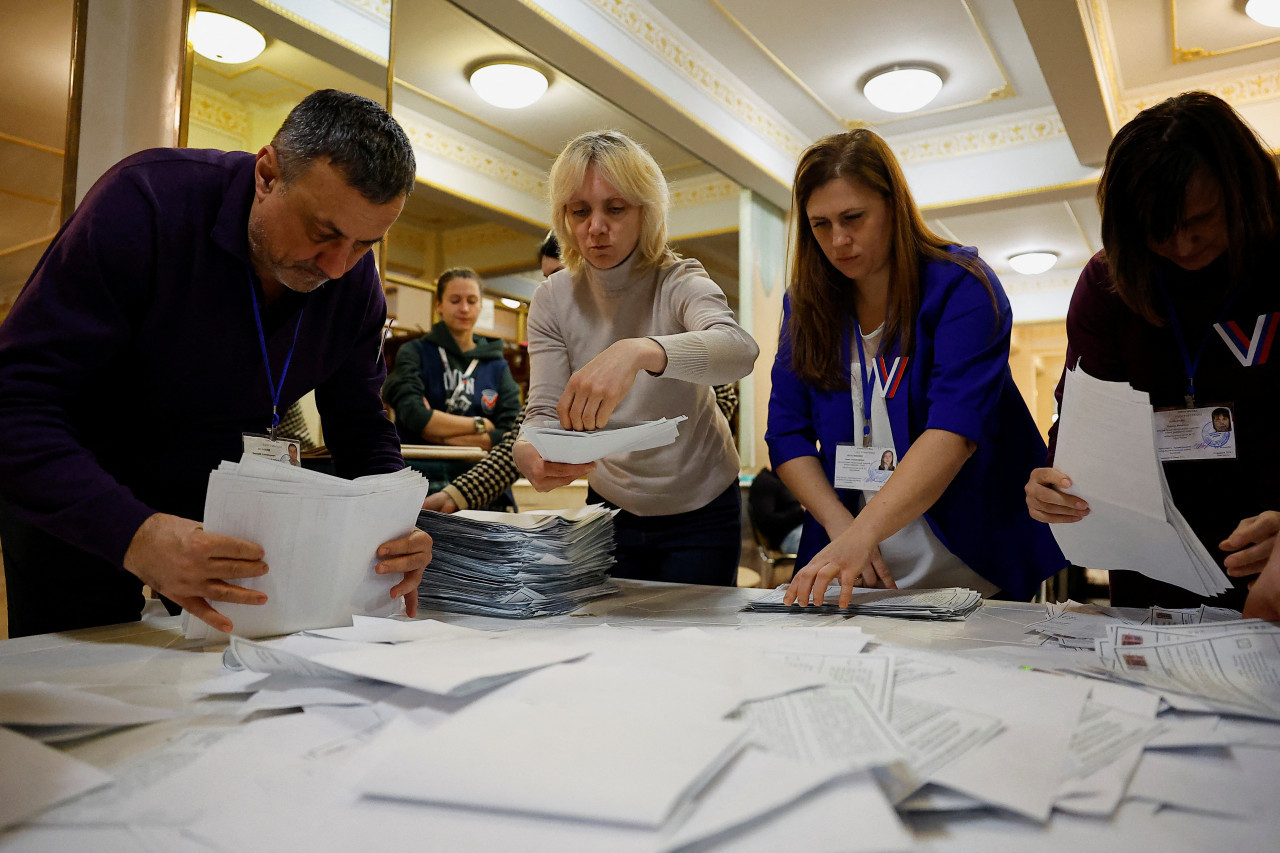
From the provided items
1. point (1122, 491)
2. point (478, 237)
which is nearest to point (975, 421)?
point (1122, 491)

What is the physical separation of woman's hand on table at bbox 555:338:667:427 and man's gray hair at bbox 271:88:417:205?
354 millimetres

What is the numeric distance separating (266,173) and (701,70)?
4180 millimetres

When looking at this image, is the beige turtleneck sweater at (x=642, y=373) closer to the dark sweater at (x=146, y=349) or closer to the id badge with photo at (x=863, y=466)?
the id badge with photo at (x=863, y=466)

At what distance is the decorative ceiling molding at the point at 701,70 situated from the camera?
4141 millimetres

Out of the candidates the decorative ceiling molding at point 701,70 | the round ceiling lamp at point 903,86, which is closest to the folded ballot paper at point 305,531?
the decorative ceiling molding at point 701,70

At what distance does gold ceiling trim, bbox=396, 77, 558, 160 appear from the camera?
518 centimetres

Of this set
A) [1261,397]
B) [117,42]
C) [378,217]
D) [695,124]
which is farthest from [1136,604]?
[695,124]

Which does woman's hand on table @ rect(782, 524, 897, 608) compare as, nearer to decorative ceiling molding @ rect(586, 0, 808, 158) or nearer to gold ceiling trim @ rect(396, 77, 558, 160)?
decorative ceiling molding @ rect(586, 0, 808, 158)

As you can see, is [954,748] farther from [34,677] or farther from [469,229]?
[469,229]

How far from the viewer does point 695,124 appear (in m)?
4.73

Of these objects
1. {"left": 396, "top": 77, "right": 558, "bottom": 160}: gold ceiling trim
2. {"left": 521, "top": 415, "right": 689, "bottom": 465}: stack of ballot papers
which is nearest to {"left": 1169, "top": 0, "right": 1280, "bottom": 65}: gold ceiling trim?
{"left": 396, "top": 77, "right": 558, "bottom": 160}: gold ceiling trim

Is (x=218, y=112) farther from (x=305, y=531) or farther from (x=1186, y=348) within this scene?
(x=1186, y=348)

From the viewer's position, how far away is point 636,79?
420cm

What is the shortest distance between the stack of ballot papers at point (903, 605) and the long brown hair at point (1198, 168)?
0.60m
